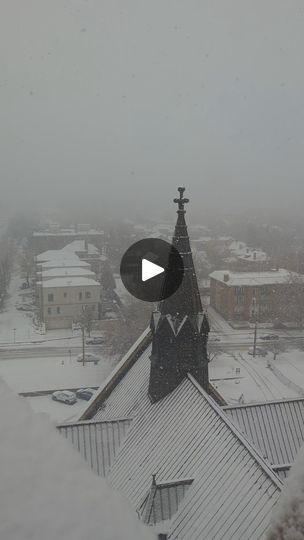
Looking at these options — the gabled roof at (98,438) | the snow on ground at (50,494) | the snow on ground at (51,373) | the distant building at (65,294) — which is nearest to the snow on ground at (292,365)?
the snow on ground at (51,373)

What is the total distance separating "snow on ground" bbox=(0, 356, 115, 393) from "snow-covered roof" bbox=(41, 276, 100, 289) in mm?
4140

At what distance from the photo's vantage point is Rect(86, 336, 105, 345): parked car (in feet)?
57.1

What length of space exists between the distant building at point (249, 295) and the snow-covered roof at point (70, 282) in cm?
595

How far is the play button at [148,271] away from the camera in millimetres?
6254

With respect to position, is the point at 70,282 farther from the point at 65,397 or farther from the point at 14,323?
the point at 65,397

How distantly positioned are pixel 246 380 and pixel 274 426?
8751mm

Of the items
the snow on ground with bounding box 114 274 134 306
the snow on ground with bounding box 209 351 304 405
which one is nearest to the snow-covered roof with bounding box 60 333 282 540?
the snow on ground with bounding box 209 351 304 405

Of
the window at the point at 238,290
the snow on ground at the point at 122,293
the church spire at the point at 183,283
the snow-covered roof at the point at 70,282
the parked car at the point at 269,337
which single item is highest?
the church spire at the point at 183,283

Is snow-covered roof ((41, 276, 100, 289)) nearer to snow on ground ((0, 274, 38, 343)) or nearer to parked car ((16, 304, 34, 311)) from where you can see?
parked car ((16, 304, 34, 311))

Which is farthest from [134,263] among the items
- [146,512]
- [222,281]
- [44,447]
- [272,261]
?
[44,447]

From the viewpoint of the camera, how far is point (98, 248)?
99.2 ft

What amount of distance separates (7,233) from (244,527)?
28.9 m

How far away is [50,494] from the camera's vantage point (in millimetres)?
837

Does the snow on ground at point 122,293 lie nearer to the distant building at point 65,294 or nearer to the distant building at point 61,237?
the distant building at point 65,294
